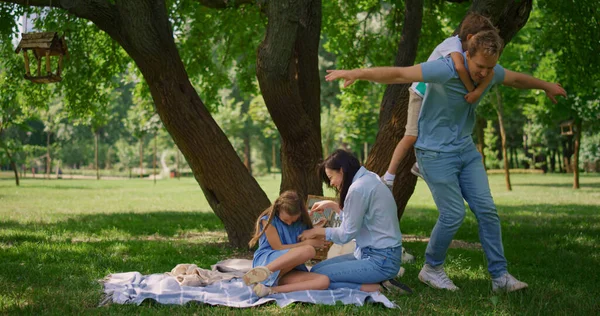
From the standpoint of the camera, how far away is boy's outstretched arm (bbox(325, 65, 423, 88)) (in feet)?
14.9

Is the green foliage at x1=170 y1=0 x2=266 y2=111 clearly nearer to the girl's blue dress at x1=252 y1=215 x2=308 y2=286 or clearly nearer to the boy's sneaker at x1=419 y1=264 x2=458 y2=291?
the girl's blue dress at x1=252 y1=215 x2=308 y2=286

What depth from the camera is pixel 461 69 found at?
17.2 ft

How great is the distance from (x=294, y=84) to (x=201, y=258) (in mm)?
2480

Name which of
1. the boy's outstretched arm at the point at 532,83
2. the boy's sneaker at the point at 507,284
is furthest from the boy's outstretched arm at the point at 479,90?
the boy's sneaker at the point at 507,284

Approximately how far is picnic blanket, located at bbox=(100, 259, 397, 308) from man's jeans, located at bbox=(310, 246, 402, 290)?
172 millimetres

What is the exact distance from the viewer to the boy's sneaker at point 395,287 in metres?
5.39

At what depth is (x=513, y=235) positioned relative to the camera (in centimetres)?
1005

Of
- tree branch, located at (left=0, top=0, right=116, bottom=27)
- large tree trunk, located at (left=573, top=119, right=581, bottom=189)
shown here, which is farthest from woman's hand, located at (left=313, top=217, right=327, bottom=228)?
large tree trunk, located at (left=573, top=119, right=581, bottom=189)

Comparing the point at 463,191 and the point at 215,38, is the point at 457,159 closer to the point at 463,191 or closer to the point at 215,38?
the point at 463,191

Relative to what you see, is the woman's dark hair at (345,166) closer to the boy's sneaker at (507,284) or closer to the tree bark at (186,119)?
the boy's sneaker at (507,284)

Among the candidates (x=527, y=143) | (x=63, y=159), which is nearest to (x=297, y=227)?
(x=527, y=143)

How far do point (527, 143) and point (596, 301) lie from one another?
48924mm

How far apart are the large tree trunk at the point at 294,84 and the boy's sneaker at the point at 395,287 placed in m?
2.81

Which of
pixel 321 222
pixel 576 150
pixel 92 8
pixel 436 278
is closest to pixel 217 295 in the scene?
pixel 321 222
